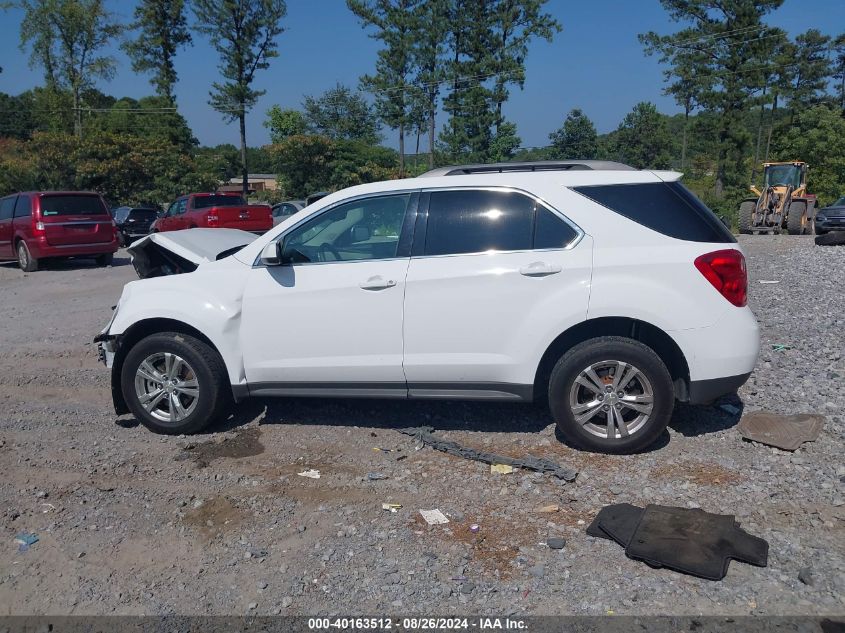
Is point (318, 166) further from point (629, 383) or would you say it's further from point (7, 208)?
point (629, 383)

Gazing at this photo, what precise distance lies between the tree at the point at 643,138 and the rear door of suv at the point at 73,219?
4963 cm

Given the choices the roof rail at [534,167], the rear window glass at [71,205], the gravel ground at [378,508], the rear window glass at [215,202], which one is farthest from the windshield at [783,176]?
the roof rail at [534,167]

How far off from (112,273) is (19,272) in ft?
8.49

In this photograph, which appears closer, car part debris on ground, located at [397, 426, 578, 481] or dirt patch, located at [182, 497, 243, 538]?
dirt patch, located at [182, 497, 243, 538]

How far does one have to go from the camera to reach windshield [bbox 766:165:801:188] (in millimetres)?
26078

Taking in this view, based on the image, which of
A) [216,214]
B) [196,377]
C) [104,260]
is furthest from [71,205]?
[196,377]

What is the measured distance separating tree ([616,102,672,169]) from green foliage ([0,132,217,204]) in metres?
37.1

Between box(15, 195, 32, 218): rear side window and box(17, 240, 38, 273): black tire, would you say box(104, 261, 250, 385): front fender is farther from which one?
box(15, 195, 32, 218): rear side window

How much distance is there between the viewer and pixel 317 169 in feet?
137

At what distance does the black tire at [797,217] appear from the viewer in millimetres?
24719

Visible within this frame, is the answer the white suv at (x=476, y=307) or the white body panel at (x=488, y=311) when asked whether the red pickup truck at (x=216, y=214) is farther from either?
the white body panel at (x=488, y=311)

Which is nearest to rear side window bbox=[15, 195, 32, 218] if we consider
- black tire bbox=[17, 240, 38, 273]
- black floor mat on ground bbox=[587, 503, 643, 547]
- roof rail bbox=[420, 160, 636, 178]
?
black tire bbox=[17, 240, 38, 273]

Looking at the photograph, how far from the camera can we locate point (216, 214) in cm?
2009

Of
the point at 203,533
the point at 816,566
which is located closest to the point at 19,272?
the point at 203,533
